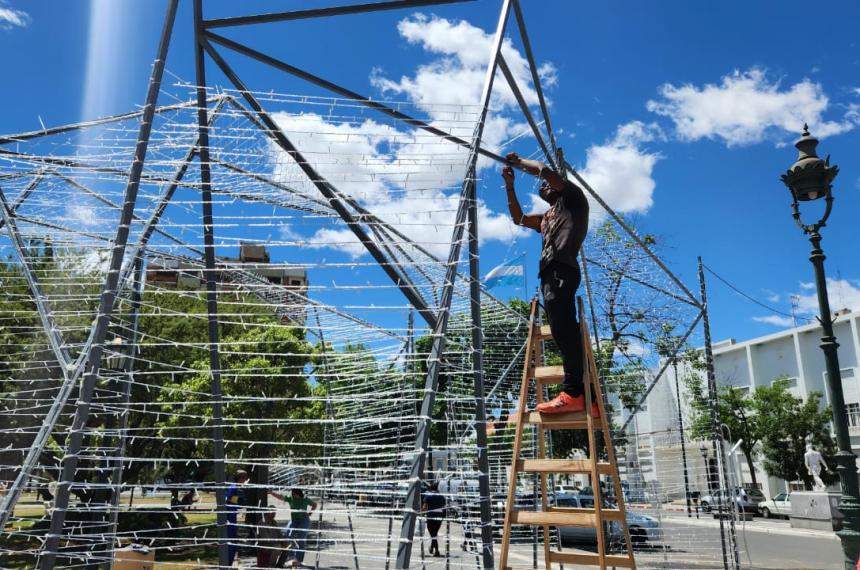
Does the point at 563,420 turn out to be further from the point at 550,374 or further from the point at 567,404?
the point at 550,374

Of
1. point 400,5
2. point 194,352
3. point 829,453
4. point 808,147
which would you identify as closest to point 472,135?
point 400,5

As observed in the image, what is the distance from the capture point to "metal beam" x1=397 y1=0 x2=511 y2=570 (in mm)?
2707

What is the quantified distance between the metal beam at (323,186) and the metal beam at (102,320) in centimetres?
51

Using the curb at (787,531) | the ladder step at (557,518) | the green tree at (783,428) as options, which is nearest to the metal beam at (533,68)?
the ladder step at (557,518)

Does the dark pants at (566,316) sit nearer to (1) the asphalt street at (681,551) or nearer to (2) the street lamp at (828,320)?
(2) the street lamp at (828,320)

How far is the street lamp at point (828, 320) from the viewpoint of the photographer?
215 inches

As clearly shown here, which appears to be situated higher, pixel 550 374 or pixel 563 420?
pixel 550 374

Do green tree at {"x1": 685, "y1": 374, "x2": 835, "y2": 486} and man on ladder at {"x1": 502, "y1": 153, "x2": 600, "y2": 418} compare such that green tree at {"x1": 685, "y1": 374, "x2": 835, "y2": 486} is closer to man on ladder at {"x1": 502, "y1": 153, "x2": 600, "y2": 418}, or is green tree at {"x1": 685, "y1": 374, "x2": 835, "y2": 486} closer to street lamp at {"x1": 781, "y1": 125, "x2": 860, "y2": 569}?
street lamp at {"x1": 781, "y1": 125, "x2": 860, "y2": 569}

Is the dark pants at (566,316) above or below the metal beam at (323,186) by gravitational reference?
below

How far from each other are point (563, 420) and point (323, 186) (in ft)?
6.67

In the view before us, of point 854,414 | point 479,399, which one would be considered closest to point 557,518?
point 479,399

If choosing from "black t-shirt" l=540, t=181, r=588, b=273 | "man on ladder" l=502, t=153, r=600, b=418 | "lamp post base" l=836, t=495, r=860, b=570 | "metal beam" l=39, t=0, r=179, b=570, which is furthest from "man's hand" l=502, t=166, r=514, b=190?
"lamp post base" l=836, t=495, r=860, b=570

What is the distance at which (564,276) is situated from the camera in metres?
3.35

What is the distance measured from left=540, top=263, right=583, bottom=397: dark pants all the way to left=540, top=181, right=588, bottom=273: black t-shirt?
0.05m
